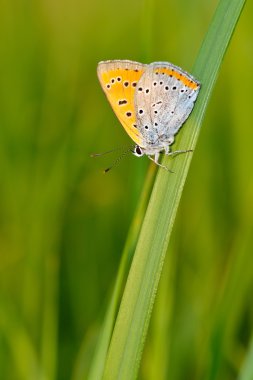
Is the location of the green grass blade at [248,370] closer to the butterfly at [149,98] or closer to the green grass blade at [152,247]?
the green grass blade at [152,247]

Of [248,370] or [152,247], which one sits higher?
[152,247]

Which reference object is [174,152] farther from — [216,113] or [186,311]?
[216,113]

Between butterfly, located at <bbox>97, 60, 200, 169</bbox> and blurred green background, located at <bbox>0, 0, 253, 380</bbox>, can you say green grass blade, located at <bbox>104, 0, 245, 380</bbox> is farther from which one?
blurred green background, located at <bbox>0, 0, 253, 380</bbox>

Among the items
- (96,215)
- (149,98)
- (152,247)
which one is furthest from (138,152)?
(96,215)

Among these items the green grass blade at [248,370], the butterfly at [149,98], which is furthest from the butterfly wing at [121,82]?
the green grass blade at [248,370]

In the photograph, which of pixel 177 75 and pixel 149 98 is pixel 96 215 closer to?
pixel 149 98

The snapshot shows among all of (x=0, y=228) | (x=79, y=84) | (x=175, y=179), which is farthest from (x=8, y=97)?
(x=175, y=179)

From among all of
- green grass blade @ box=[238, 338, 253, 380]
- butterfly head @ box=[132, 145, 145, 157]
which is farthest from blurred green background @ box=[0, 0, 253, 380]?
green grass blade @ box=[238, 338, 253, 380]
